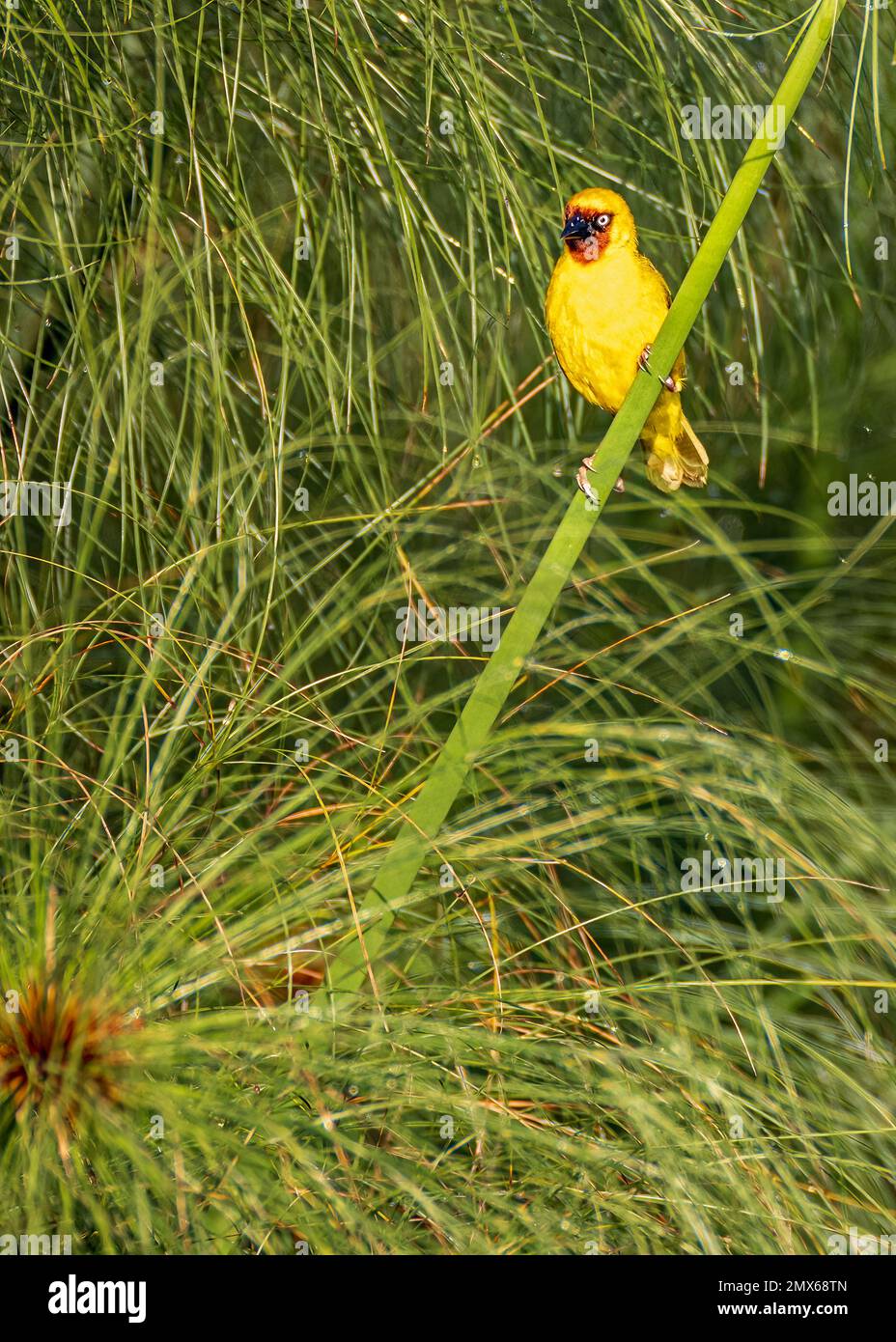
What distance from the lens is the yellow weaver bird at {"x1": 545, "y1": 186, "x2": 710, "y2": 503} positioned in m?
1.09

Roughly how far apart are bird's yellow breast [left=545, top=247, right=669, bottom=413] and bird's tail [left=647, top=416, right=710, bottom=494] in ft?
0.47

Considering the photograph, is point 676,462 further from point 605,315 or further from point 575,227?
point 575,227

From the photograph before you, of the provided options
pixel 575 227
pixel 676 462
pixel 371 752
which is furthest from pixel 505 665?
pixel 676 462

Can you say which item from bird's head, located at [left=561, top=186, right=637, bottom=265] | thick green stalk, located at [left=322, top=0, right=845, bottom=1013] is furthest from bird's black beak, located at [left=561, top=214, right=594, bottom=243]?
thick green stalk, located at [left=322, top=0, right=845, bottom=1013]

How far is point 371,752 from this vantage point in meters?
1.10

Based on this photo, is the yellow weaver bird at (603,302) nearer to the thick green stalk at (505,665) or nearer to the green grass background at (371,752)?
the green grass background at (371,752)

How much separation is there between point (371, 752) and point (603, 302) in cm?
47

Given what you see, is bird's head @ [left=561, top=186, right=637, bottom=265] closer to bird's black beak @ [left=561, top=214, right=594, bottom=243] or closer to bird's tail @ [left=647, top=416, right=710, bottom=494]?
bird's black beak @ [left=561, top=214, right=594, bottom=243]

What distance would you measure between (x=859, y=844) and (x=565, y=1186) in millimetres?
336

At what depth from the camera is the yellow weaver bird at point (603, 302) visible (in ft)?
3.58

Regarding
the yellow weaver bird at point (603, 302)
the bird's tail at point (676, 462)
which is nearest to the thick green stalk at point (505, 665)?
the yellow weaver bird at point (603, 302)

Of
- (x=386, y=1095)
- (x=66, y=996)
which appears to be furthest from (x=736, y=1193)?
(x=66, y=996)
